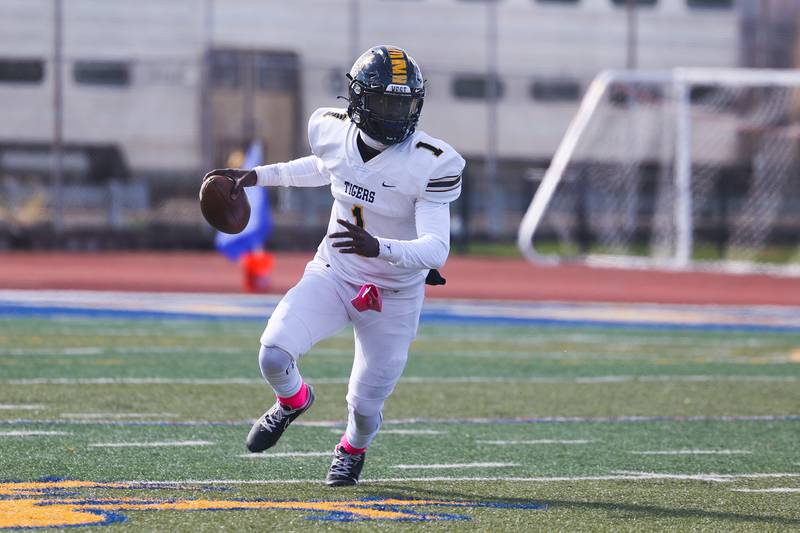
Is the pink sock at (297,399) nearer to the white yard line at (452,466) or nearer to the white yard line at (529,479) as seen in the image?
the white yard line at (529,479)

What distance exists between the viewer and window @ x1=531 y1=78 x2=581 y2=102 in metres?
26.8

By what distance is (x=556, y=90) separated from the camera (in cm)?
2692

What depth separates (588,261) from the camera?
22938 mm

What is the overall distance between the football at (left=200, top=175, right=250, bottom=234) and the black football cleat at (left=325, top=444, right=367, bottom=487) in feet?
3.38

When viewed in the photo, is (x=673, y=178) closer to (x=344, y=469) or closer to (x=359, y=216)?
(x=359, y=216)

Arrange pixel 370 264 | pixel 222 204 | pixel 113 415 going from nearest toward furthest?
1. pixel 370 264
2. pixel 222 204
3. pixel 113 415

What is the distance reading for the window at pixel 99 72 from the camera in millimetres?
23656

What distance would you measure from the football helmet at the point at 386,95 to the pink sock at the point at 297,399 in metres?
1.06

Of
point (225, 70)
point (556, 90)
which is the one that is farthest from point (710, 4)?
point (225, 70)

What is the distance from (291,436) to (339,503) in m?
1.84

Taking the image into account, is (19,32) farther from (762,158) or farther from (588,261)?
(762,158)

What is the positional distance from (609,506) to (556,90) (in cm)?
2200

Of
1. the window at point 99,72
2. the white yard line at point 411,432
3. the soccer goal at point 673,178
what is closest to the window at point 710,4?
the soccer goal at point 673,178

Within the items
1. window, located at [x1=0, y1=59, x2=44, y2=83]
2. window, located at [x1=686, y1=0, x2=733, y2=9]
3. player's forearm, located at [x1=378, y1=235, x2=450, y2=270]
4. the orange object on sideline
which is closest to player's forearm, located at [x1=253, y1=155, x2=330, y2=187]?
player's forearm, located at [x1=378, y1=235, x2=450, y2=270]
